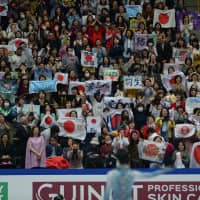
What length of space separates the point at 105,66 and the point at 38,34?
8.96 ft

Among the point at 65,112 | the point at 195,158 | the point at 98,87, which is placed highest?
the point at 98,87

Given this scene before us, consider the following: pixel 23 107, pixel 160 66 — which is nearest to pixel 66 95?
pixel 23 107

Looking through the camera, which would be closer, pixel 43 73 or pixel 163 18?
pixel 43 73

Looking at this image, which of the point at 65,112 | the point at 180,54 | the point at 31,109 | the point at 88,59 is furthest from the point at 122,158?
the point at 180,54

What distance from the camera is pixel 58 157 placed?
20.2 meters

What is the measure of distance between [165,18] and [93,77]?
13.9 feet

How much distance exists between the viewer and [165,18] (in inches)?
1080

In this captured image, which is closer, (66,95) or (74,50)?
(66,95)

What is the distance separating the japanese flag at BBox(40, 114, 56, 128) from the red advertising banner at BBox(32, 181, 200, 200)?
10.6 feet

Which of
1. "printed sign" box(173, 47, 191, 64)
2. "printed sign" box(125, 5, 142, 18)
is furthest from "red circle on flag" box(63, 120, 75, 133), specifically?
"printed sign" box(125, 5, 142, 18)

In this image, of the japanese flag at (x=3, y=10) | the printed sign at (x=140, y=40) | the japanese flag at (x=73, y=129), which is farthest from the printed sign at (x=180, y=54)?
the japanese flag at (x=3, y=10)

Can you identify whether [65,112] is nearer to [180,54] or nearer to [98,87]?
[98,87]

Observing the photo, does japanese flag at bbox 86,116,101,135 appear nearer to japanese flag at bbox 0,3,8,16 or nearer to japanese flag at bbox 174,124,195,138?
japanese flag at bbox 174,124,195,138

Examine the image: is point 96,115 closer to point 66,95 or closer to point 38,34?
point 66,95
